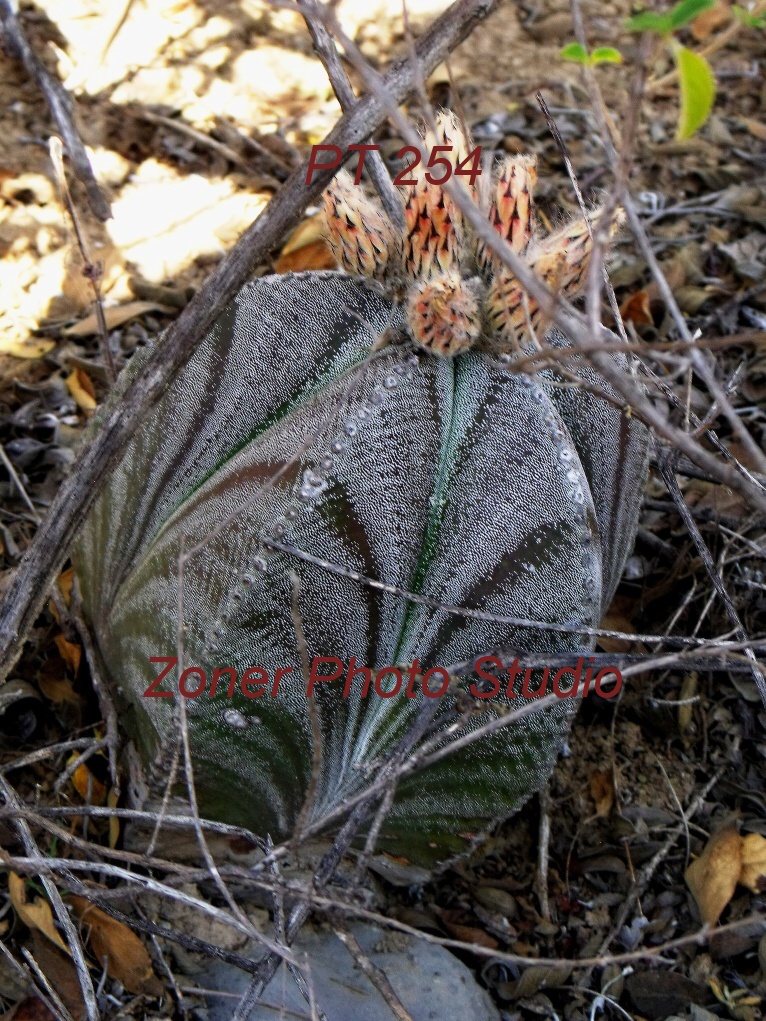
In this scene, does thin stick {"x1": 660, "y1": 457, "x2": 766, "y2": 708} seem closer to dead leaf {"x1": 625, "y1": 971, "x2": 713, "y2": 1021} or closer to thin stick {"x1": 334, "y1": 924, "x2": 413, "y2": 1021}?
dead leaf {"x1": 625, "y1": 971, "x2": 713, "y2": 1021}

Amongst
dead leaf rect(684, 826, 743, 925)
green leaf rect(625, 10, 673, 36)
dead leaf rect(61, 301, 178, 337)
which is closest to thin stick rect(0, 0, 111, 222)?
dead leaf rect(61, 301, 178, 337)

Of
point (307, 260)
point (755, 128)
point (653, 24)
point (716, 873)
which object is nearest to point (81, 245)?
point (307, 260)

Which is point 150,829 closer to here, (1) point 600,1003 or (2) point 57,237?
(1) point 600,1003

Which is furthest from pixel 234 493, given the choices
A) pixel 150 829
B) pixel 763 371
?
pixel 763 371

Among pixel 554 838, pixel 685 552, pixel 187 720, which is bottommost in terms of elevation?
pixel 554 838

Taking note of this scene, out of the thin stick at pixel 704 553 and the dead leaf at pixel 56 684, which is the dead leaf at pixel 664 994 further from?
the dead leaf at pixel 56 684

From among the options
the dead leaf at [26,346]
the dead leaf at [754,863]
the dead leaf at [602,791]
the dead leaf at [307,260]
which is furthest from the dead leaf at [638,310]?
the dead leaf at [26,346]
